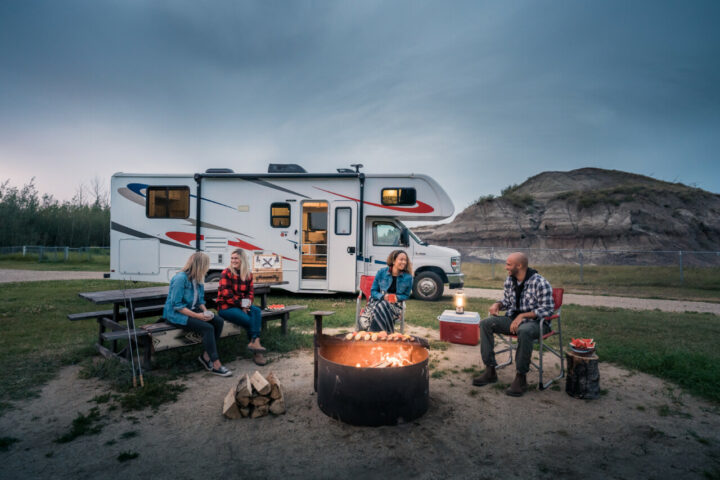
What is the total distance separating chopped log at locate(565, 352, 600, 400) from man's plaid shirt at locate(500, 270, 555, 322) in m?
0.51

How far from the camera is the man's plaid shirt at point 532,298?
4.04m

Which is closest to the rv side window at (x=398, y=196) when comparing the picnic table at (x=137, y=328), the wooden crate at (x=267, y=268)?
the wooden crate at (x=267, y=268)

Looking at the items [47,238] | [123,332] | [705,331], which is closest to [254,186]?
[123,332]

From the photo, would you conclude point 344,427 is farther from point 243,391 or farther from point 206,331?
point 206,331

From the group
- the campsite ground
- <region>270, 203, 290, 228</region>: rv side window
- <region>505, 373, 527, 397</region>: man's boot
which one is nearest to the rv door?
<region>270, 203, 290, 228</region>: rv side window

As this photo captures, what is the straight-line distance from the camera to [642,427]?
3.20 metres

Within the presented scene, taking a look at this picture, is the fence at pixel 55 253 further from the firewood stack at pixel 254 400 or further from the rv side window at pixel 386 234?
the firewood stack at pixel 254 400

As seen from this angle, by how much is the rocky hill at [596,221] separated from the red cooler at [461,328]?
26.1 metres

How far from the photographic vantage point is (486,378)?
420cm

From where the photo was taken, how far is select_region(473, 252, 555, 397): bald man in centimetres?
393

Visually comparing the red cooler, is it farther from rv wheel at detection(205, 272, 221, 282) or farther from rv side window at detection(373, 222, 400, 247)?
rv wheel at detection(205, 272, 221, 282)

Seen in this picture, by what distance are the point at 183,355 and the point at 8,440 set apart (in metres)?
2.07

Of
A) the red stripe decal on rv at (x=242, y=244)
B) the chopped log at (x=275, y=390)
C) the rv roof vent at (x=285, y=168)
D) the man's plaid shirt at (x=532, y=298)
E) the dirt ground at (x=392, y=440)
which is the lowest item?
the dirt ground at (x=392, y=440)

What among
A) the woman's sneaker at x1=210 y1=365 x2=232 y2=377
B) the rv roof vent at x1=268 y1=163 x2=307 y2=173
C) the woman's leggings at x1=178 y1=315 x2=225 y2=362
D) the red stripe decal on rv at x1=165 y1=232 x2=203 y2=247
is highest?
the rv roof vent at x1=268 y1=163 x2=307 y2=173
